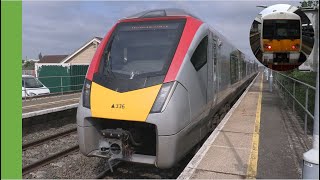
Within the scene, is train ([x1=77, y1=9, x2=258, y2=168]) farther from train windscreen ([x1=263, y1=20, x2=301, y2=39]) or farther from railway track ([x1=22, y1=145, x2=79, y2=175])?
railway track ([x1=22, y1=145, x2=79, y2=175])

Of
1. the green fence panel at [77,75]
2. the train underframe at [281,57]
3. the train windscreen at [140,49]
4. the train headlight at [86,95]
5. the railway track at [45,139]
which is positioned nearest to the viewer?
the train underframe at [281,57]

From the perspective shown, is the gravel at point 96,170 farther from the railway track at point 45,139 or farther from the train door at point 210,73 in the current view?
the railway track at point 45,139

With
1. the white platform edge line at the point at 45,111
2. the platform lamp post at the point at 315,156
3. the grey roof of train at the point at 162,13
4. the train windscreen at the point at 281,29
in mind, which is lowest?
the white platform edge line at the point at 45,111

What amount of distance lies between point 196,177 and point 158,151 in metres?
0.76

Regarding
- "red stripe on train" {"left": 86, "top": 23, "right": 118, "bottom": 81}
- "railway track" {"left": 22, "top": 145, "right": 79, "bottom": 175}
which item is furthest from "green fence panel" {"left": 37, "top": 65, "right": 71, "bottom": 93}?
"red stripe on train" {"left": 86, "top": 23, "right": 118, "bottom": 81}

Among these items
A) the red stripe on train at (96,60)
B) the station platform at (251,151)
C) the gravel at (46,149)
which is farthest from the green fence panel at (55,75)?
the red stripe on train at (96,60)

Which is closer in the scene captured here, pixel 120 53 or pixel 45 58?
pixel 120 53

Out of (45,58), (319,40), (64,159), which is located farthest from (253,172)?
(45,58)

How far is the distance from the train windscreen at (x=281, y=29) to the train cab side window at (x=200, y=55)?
Result: 1.16 m

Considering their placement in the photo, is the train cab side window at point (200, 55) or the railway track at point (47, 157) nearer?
the train cab side window at point (200, 55)

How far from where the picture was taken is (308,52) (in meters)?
5.53

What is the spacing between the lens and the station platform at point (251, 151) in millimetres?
5227

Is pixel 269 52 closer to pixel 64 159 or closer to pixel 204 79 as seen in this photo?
pixel 204 79

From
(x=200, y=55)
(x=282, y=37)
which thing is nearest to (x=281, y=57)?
(x=282, y=37)
